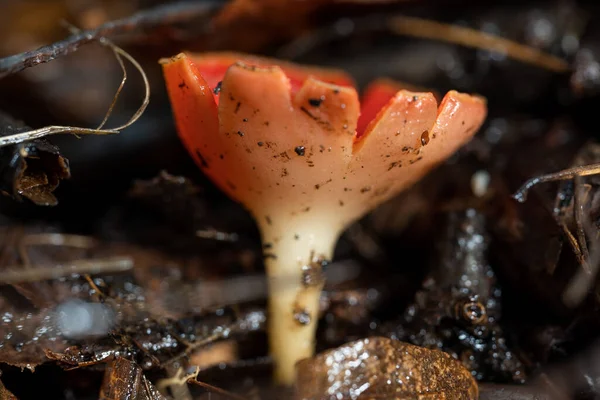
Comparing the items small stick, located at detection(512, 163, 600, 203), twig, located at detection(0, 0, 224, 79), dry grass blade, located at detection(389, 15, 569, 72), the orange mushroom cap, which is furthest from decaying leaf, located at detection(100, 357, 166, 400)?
dry grass blade, located at detection(389, 15, 569, 72)

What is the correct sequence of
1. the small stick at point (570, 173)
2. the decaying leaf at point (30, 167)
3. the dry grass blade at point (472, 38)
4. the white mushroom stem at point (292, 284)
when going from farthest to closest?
the dry grass blade at point (472, 38), the white mushroom stem at point (292, 284), the small stick at point (570, 173), the decaying leaf at point (30, 167)

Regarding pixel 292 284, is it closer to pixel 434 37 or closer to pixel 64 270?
pixel 64 270

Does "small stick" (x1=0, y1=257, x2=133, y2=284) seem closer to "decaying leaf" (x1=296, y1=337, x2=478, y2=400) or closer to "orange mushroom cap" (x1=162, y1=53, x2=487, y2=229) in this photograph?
"orange mushroom cap" (x1=162, y1=53, x2=487, y2=229)

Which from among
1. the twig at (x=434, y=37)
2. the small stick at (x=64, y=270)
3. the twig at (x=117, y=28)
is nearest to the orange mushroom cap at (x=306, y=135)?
the twig at (x=117, y=28)

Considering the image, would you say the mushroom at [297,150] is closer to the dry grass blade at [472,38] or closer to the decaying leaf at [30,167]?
the decaying leaf at [30,167]

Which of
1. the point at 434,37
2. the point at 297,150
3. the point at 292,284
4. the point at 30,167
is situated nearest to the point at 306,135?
the point at 297,150
